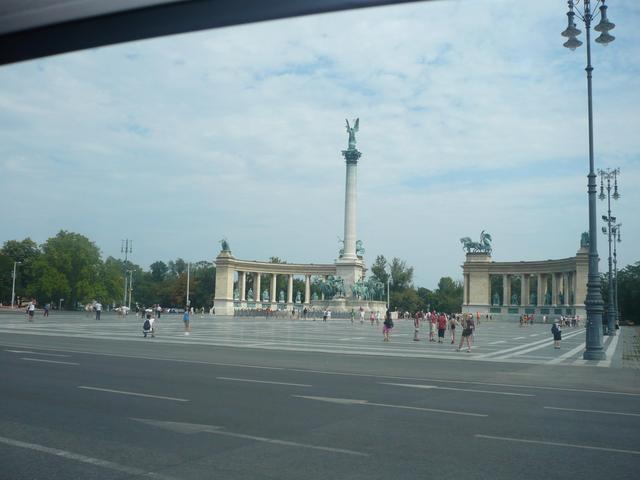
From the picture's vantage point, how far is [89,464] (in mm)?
7883

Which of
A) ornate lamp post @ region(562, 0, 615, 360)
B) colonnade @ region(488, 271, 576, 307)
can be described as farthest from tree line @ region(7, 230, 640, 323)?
ornate lamp post @ region(562, 0, 615, 360)

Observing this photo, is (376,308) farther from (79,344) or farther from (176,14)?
(176,14)

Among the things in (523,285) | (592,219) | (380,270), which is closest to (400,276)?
(380,270)

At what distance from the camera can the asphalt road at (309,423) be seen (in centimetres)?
790

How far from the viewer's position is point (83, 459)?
320 inches

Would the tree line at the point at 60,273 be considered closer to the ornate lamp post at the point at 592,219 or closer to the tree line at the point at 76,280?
the tree line at the point at 76,280

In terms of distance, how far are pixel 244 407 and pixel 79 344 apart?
19.2m

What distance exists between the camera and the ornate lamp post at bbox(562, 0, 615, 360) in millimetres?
24758

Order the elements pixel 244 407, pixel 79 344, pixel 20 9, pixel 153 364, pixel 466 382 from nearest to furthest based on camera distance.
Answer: pixel 20 9 → pixel 244 407 → pixel 466 382 → pixel 153 364 → pixel 79 344

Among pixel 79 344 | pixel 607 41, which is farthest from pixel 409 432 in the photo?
pixel 79 344

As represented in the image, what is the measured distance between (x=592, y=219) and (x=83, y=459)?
23559mm

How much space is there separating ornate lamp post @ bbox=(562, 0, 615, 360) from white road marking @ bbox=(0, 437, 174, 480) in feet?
72.7

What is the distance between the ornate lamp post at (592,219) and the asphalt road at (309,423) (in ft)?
21.1

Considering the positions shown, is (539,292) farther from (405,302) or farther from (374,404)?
(374,404)
